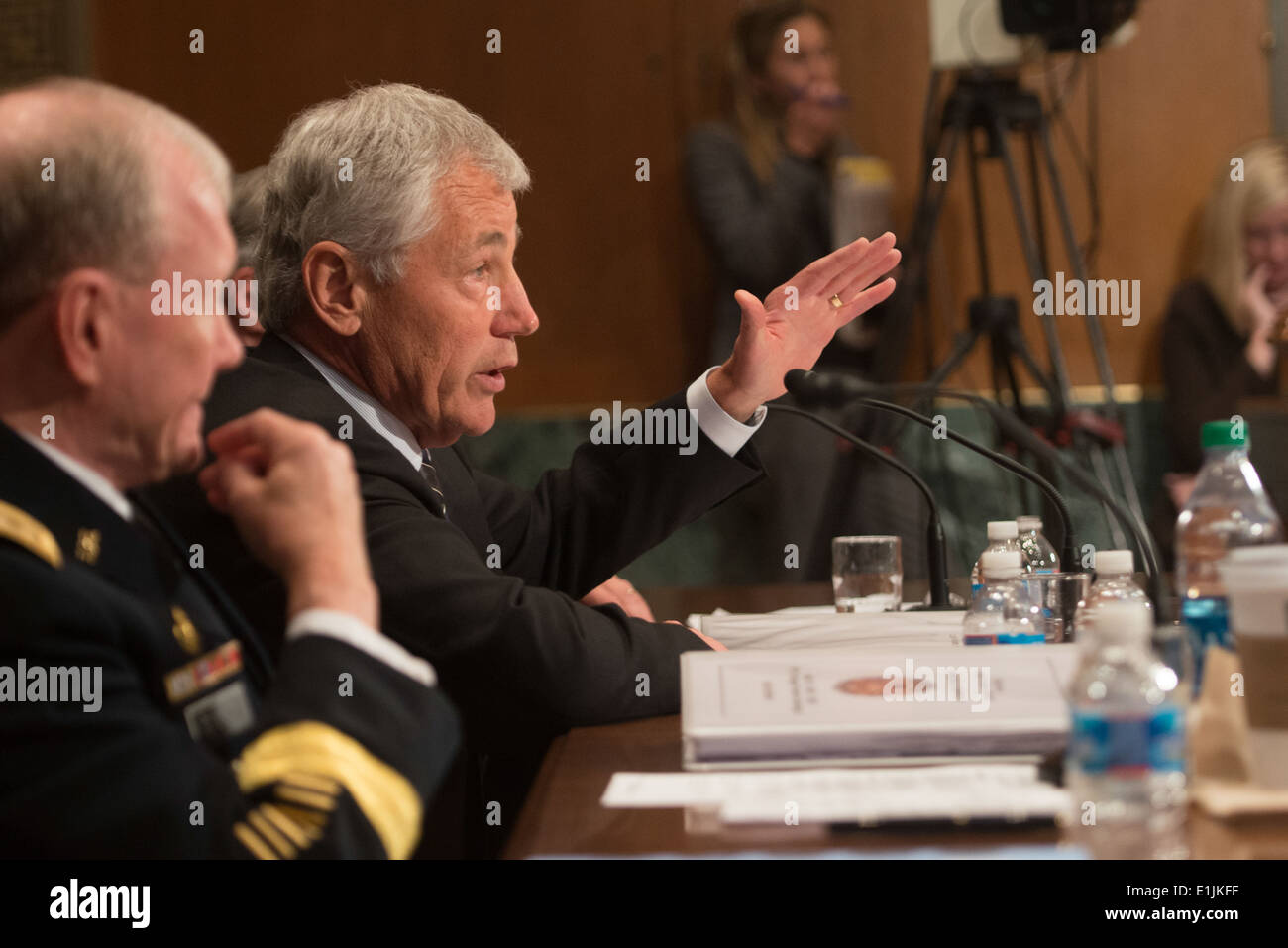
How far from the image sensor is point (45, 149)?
769mm

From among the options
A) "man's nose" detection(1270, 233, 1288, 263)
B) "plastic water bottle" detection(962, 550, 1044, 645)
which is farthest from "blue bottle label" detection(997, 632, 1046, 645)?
"man's nose" detection(1270, 233, 1288, 263)

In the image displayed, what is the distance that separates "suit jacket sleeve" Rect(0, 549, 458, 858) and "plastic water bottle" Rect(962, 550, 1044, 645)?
0.58 metres

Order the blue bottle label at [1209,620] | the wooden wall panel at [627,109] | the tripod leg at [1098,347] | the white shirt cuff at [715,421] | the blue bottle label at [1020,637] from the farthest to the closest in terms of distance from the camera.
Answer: the wooden wall panel at [627,109], the tripod leg at [1098,347], the white shirt cuff at [715,421], the blue bottle label at [1020,637], the blue bottle label at [1209,620]

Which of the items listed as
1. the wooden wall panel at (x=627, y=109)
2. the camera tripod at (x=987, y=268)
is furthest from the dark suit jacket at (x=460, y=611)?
the wooden wall panel at (x=627, y=109)

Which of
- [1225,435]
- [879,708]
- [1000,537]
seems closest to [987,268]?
[1000,537]

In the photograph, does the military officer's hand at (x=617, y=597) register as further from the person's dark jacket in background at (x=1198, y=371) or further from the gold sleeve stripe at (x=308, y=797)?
the person's dark jacket in background at (x=1198, y=371)

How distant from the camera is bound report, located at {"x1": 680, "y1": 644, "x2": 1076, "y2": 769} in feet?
2.79

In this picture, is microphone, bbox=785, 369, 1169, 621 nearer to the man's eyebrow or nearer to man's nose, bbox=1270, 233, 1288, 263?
the man's eyebrow

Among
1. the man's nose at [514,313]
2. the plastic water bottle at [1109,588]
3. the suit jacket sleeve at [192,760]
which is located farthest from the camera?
the man's nose at [514,313]

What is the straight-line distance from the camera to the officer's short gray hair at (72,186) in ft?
2.50

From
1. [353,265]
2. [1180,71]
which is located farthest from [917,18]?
[353,265]

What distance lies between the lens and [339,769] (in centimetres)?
70

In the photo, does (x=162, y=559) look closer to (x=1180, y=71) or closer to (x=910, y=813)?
(x=910, y=813)
